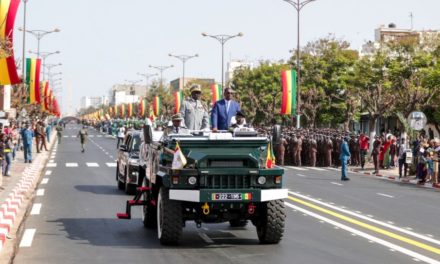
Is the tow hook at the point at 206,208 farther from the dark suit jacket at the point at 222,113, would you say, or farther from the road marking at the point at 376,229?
the road marking at the point at 376,229

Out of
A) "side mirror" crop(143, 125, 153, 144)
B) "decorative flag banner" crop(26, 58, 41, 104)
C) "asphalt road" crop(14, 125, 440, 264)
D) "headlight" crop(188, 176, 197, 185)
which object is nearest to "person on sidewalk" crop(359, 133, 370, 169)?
"asphalt road" crop(14, 125, 440, 264)

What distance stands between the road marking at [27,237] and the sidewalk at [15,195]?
0.23 metres

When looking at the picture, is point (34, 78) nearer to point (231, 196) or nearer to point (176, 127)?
point (176, 127)

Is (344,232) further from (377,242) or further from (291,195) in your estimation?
(291,195)

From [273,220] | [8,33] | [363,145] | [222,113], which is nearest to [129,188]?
[8,33]

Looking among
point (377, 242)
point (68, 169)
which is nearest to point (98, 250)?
point (377, 242)

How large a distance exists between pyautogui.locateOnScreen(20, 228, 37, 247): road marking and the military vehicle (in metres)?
2.11

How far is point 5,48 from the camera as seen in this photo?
19.4 m

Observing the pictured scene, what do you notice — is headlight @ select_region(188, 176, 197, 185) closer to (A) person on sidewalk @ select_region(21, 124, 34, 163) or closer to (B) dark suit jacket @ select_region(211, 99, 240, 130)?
(B) dark suit jacket @ select_region(211, 99, 240, 130)

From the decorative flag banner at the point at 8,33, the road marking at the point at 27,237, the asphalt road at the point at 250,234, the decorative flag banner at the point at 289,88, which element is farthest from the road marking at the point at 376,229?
the decorative flag banner at the point at 289,88

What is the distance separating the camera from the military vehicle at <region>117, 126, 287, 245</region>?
12383mm

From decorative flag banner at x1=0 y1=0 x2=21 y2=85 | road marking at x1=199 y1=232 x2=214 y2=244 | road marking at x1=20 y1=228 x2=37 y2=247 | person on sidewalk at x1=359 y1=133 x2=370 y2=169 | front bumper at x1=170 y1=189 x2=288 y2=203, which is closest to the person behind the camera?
front bumper at x1=170 y1=189 x2=288 y2=203

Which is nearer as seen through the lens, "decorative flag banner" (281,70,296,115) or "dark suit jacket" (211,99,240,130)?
"dark suit jacket" (211,99,240,130)

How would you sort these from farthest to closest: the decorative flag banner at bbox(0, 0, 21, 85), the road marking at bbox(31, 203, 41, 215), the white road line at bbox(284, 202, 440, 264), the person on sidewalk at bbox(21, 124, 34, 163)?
the person on sidewalk at bbox(21, 124, 34, 163) → the decorative flag banner at bbox(0, 0, 21, 85) → the road marking at bbox(31, 203, 41, 215) → the white road line at bbox(284, 202, 440, 264)
